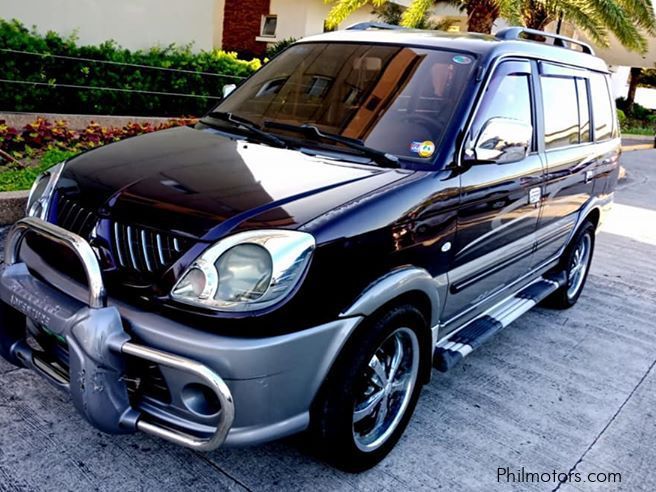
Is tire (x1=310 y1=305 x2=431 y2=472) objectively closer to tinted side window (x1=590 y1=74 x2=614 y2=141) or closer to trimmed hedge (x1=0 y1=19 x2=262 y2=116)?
tinted side window (x1=590 y1=74 x2=614 y2=141)

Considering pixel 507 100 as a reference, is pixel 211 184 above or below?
below

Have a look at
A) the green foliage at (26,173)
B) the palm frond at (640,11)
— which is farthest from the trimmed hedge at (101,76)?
the palm frond at (640,11)

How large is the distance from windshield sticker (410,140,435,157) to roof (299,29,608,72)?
72cm

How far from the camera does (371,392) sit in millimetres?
2867

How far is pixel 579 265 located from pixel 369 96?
298 cm

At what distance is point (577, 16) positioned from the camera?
13461 mm

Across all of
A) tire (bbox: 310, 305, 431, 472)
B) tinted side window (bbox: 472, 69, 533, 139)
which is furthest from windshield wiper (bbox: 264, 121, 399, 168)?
tire (bbox: 310, 305, 431, 472)

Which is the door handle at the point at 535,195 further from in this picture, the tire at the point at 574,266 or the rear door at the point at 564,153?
the tire at the point at 574,266

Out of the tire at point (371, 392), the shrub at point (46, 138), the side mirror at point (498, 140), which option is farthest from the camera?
the shrub at point (46, 138)

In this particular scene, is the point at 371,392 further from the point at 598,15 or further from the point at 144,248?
the point at 598,15

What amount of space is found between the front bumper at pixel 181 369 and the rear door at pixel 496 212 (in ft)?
3.49

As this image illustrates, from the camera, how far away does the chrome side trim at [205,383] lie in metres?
2.17

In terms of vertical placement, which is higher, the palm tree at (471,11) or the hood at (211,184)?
the palm tree at (471,11)

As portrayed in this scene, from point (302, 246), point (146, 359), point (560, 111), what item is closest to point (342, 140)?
point (302, 246)
